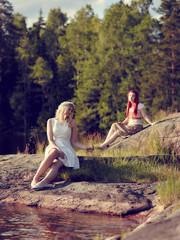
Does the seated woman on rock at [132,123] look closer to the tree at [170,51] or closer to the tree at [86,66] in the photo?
the tree at [170,51]

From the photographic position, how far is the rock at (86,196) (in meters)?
5.90

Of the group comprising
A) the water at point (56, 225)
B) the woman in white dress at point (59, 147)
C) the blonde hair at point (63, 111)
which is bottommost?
the water at point (56, 225)

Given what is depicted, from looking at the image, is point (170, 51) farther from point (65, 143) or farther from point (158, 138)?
point (65, 143)

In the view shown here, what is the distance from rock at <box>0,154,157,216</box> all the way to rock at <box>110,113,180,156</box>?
225 centimetres

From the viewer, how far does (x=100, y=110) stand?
3291 cm

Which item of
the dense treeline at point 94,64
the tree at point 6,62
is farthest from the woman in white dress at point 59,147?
the tree at point 6,62

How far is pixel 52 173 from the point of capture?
22.2ft

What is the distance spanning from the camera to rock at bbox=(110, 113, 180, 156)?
8.64m

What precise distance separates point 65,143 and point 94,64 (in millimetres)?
27049

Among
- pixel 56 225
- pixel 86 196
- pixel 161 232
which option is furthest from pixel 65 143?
pixel 161 232

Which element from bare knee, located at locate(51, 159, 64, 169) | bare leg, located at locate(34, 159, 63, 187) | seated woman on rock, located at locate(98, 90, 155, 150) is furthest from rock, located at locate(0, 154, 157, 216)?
seated woman on rock, located at locate(98, 90, 155, 150)

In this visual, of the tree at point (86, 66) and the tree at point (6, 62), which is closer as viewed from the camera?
the tree at point (86, 66)

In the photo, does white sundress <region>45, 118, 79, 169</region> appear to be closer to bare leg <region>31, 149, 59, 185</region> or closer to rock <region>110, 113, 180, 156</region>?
bare leg <region>31, 149, 59, 185</region>

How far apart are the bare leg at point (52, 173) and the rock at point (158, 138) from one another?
2485mm
